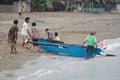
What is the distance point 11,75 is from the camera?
14.7 metres

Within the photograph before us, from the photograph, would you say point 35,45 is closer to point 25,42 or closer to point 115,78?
point 25,42

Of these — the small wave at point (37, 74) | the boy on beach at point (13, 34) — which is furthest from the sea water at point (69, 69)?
the boy on beach at point (13, 34)

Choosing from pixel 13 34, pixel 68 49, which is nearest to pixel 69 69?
pixel 68 49

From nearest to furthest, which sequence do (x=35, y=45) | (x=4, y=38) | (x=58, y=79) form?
(x=58, y=79)
(x=35, y=45)
(x=4, y=38)

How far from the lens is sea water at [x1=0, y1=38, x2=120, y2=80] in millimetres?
14750

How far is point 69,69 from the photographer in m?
16.2

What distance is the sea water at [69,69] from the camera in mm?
14750

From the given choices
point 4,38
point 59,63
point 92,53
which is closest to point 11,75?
point 59,63

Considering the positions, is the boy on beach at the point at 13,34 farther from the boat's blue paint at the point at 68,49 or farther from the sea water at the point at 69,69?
the boat's blue paint at the point at 68,49

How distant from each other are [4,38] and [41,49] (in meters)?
5.03

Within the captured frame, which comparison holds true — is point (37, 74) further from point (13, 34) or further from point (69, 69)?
point (13, 34)

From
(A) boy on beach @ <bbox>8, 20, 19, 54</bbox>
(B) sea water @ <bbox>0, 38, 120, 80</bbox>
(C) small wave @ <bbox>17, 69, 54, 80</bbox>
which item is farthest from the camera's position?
(A) boy on beach @ <bbox>8, 20, 19, 54</bbox>

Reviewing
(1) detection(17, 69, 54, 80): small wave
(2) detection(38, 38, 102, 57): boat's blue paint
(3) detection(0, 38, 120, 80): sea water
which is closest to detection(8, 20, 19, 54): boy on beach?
(3) detection(0, 38, 120, 80): sea water

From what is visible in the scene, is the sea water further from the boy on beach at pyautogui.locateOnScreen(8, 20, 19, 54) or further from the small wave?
the boy on beach at pyautogui.locateOnScreen(8, 20, 19, 54)
